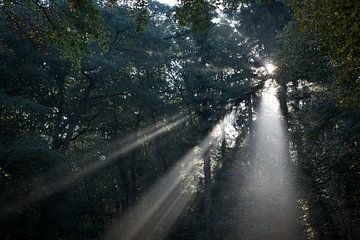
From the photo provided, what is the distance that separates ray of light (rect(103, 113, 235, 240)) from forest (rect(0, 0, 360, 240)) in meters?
0.12

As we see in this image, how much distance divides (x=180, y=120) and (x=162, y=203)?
6409 mm

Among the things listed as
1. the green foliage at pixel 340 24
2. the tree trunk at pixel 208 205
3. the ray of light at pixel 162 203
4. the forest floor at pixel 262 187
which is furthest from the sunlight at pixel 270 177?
the green foliage at pixel 340 24

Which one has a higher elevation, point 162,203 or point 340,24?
point 340,24

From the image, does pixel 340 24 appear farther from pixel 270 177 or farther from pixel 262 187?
pixel 270 177

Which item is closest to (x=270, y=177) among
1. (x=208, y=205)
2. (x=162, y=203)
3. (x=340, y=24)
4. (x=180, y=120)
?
(x=208, y=205)

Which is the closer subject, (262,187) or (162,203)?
(262,187)

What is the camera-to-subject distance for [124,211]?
2931cm

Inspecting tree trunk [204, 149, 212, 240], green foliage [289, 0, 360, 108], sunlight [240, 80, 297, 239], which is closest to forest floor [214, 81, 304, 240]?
sunlight [240, 80, 297, 239]

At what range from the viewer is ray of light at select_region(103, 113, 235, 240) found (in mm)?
26172

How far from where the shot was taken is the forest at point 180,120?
618cm

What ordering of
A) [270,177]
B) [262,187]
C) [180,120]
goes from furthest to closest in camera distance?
[180,120], [270,177], [262,187]

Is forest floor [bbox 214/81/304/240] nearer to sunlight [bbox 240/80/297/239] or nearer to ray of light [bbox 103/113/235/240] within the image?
sunlight [bbox 240/80/297/239]

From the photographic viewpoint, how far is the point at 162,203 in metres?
27.8

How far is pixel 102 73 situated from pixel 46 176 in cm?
773
